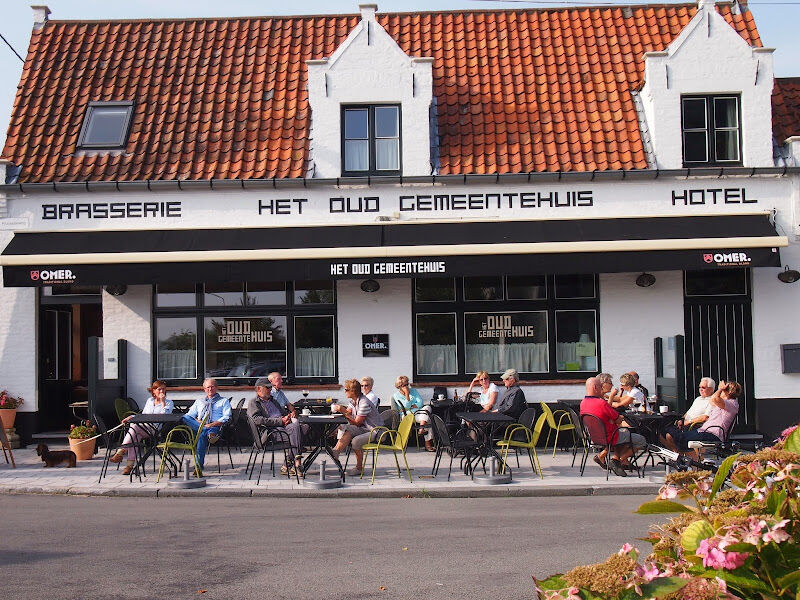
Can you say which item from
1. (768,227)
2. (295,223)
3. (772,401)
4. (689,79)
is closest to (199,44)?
(295,223)

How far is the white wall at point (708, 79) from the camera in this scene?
15.0m

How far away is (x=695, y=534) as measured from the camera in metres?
2.21

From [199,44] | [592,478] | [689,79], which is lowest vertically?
[592,478]

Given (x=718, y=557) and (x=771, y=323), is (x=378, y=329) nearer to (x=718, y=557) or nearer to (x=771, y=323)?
(x=771, y=323)

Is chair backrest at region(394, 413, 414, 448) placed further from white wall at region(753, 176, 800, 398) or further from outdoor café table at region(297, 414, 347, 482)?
white wall at region(753, 176, 800, 398)

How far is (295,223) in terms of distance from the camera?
1491 centimetres

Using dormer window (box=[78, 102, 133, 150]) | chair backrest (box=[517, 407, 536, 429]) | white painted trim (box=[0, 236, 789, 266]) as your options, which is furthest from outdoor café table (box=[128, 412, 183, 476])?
dormer window (box=[78, 102, 133, 150])

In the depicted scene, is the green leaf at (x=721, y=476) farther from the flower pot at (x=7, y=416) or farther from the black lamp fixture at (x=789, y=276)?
the flower pot at (x=7, y=416)

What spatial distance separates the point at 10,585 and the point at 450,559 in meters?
3.28

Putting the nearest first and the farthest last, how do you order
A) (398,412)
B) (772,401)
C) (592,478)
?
1. (592,478)
2. (398,412)
3. (772,401)

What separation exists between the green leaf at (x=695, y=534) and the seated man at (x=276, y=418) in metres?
9.76

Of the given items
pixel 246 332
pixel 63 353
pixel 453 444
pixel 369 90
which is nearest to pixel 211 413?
pixel 246 332

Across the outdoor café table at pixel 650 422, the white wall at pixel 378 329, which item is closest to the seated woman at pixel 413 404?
the white wall at pixel 378 329

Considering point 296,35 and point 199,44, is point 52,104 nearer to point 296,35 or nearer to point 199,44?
point 199,44
